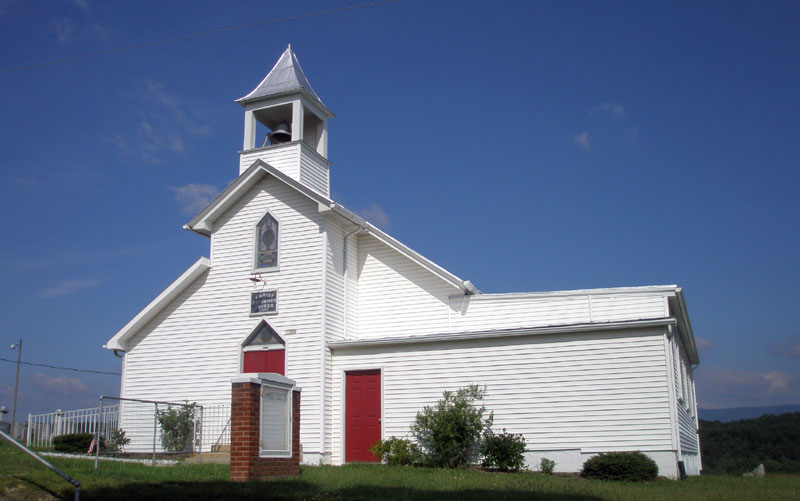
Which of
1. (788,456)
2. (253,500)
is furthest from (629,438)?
(788,456)

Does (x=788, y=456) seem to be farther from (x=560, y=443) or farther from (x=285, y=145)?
(x=285, y=145)

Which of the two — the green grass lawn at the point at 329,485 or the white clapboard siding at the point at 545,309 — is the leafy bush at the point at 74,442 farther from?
the white clapboard siding at the point at 545,309

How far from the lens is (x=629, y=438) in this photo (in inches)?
664

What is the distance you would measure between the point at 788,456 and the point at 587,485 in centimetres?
3795

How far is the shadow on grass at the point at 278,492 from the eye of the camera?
34.9 ft

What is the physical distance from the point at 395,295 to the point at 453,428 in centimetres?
460

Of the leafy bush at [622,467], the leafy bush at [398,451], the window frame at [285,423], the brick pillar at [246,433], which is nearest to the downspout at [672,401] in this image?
the leafy bush at [622,467]

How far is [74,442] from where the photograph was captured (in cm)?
1952

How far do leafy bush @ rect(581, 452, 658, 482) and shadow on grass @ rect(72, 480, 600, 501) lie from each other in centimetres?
382

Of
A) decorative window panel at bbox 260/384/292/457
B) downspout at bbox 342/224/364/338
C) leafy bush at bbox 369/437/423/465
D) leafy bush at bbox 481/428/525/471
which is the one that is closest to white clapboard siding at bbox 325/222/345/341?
downspout at bbox 342/224/364/338

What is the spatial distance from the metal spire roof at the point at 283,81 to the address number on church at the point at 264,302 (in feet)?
20.3

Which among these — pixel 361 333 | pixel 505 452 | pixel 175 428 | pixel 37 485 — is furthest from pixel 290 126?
pixel 37 485

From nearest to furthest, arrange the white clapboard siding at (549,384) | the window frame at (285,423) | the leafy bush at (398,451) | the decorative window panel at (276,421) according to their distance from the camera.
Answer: the window frame at (285,423), the decorative window panel at (276,421), the white clapboard siding at (549,384), the leafy bush at (398,451)

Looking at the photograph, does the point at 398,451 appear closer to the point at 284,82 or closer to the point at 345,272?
the point at 345,272
